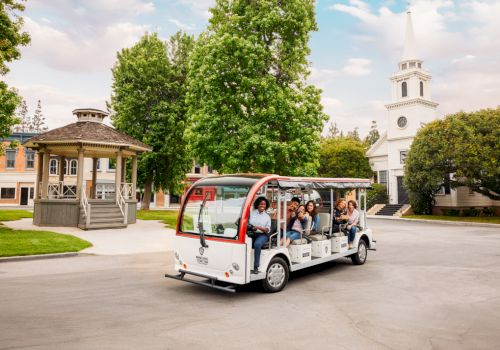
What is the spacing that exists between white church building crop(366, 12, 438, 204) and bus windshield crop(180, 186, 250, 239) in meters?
34.4

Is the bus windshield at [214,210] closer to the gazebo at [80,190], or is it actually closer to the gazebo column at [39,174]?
the gazebo at [80,190]

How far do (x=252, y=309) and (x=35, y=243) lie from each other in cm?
995

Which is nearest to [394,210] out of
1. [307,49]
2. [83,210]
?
[307,49]

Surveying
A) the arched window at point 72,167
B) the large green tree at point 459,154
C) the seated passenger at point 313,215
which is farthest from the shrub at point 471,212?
the arched window at point 72,167

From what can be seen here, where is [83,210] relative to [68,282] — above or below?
above

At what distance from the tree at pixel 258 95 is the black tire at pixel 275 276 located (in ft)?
31.9

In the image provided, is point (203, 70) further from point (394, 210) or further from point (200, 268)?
point (394, 210)

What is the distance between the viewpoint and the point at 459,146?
90.0ft

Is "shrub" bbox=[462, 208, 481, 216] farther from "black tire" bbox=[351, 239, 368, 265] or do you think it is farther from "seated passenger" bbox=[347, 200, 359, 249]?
"seated passenger" bbox=[347, 200, 359, 249]

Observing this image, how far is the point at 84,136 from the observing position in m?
19.3

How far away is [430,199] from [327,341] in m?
33.1

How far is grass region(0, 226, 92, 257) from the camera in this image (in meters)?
11.5

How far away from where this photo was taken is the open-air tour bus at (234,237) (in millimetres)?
7145

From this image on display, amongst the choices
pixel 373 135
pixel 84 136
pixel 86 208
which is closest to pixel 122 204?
pixel 86 208
